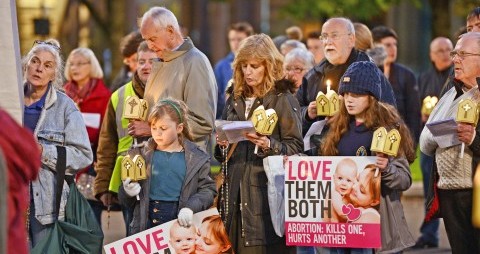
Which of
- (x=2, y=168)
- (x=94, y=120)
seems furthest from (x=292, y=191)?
(x=2, y=168)

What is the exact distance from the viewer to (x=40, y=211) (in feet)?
36.0

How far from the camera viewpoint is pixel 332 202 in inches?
439

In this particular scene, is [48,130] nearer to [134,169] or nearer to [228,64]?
[134,169]

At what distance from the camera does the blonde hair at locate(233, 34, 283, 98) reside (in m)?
11.8

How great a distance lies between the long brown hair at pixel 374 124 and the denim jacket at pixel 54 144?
1.68 m

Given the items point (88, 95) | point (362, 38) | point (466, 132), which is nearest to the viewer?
point (466, 132)

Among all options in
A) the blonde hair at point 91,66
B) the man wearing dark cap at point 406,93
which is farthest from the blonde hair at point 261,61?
the man wearing dark cap at point 406,93

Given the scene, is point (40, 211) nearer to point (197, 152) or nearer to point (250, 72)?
point (197, 152)

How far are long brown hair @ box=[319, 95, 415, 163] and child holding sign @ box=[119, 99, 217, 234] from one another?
0.92 metres

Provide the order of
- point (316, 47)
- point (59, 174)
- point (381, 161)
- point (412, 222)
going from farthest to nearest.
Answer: point (412, 222) → point (316, 47) → point (59, 174) → point (381, 161)

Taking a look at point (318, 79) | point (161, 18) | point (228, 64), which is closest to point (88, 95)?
point (318, 79)

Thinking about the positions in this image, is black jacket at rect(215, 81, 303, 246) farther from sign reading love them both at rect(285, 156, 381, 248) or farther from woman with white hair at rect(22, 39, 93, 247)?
woman with white hair at rect(22, 39, 93, 247)

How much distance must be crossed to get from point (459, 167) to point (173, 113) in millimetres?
2009

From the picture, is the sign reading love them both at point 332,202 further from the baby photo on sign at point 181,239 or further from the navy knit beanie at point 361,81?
the baby photo on sign at point 181,239
